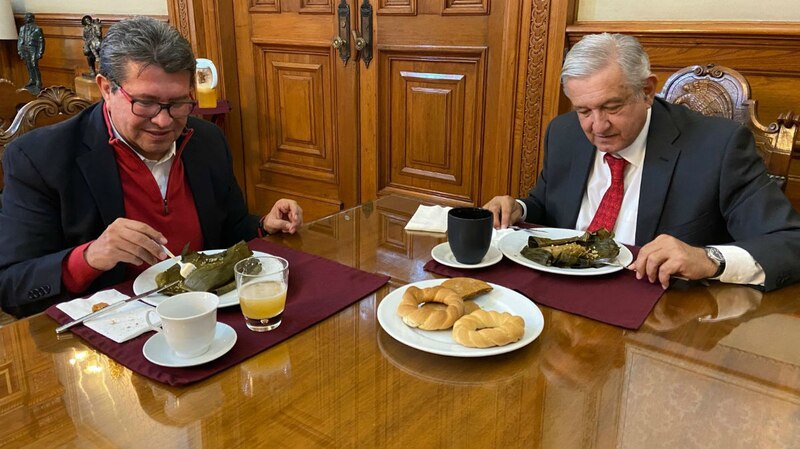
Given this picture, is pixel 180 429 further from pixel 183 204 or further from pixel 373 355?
pixel 183 204

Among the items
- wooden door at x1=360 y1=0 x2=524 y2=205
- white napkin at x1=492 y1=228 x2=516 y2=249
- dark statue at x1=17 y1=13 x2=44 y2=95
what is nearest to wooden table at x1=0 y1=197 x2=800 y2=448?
white napkin at x1=492 y1=228 x2=516 y2=249

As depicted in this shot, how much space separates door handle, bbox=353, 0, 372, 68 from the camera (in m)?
3.12

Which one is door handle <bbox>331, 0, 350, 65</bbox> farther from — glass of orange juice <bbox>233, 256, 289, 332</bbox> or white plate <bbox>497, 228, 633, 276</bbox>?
glass of orange juice <bbox>233, 256, 289, 332</bbox>

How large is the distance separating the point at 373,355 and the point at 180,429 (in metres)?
0.29

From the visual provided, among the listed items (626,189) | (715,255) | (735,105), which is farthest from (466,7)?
(715,255)

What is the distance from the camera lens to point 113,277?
4.21ft

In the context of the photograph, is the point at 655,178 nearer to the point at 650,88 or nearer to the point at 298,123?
the point at 650,88

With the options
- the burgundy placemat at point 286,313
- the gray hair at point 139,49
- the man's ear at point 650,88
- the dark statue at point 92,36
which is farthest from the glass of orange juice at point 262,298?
the dark statue at point 92,36

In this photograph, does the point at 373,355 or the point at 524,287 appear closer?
the point at 373,355

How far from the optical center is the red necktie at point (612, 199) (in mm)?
1563

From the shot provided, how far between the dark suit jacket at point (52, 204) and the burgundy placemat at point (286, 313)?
0.20 metres

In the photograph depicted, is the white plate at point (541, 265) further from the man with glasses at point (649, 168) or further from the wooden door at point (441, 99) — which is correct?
the wooden door at point (441, 99)

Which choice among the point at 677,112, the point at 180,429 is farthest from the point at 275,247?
the point at 677,112

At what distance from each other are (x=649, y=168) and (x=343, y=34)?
212 centimetres
